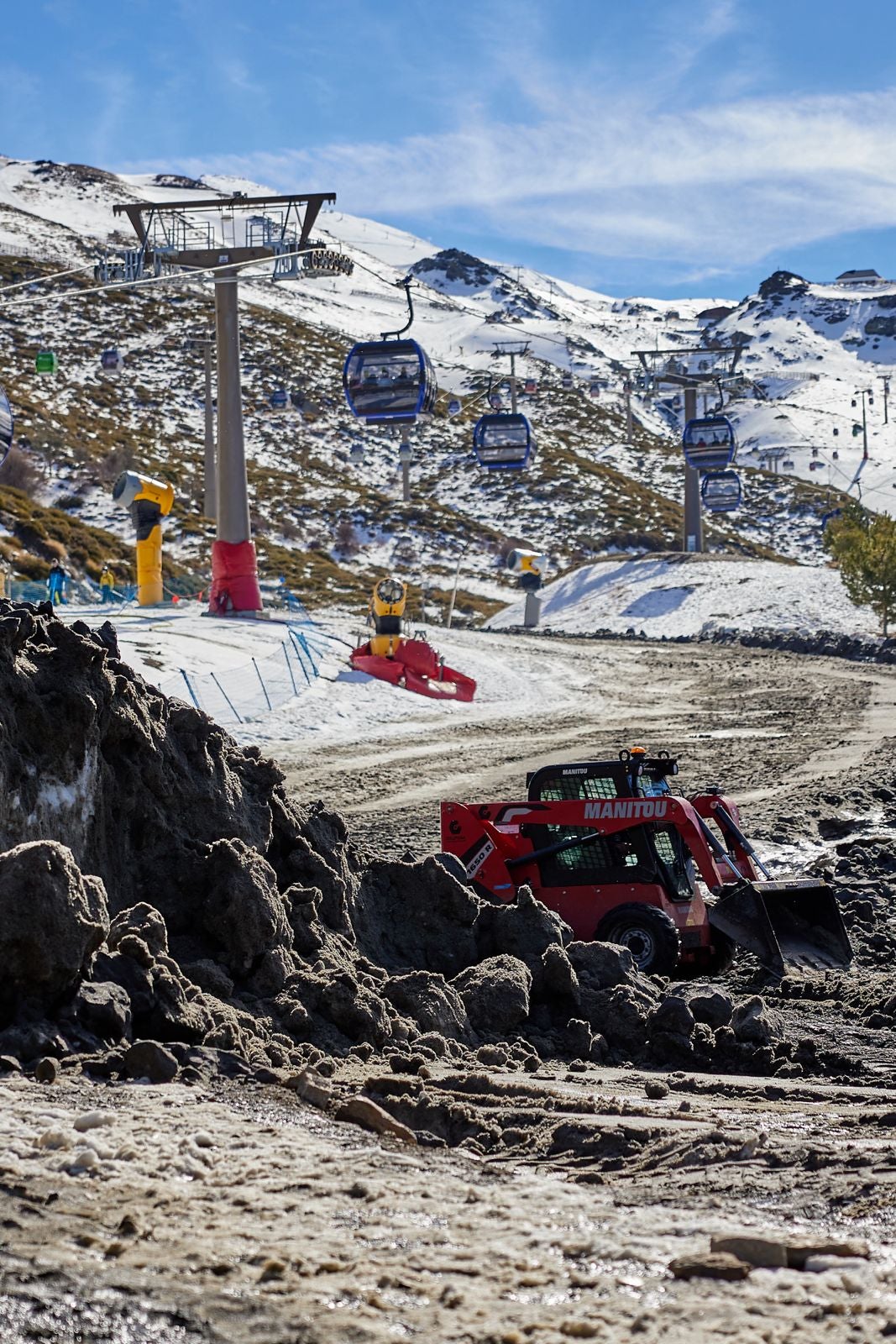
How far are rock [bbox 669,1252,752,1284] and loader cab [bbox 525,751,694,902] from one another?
7.00m

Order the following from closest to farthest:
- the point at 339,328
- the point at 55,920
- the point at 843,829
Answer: the point at 55,920 → the point at 843,829 → the point at 339,328

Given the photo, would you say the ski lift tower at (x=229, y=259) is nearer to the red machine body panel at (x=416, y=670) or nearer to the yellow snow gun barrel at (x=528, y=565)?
the red machine body panel at (x=416, y=670)

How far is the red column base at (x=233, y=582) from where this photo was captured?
1561 inches

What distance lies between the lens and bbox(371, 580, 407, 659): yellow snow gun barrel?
3544cm

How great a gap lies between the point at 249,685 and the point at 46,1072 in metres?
24.2

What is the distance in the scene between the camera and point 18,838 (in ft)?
25.5

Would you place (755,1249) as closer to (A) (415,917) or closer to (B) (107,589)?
(A) (415,917)

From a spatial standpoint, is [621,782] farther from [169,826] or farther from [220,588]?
[220,588]

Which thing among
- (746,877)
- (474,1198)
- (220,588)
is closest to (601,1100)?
(474,1198)

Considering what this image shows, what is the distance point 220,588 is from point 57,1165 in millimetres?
35199

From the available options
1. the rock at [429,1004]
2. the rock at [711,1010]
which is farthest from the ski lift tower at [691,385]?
the rock at [429,1004]

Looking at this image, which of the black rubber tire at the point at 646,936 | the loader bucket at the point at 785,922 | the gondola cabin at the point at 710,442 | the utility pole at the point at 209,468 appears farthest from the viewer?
the gondola cabin at the point at 710,442

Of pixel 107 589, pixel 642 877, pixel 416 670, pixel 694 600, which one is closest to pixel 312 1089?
pixel 642 877

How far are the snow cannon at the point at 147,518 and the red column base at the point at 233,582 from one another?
3982mm
